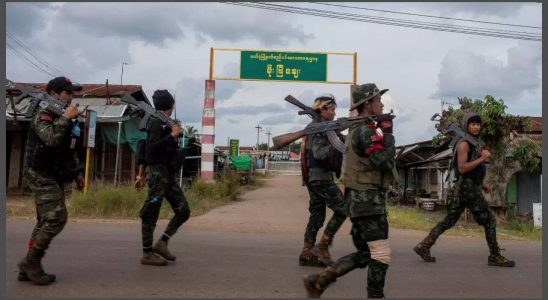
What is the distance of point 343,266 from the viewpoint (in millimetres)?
3818

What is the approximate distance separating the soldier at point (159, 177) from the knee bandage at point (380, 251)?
245 cm

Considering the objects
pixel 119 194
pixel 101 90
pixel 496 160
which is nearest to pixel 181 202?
pixel 119 194

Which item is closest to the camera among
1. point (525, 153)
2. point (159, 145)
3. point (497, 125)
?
point (159, 145)

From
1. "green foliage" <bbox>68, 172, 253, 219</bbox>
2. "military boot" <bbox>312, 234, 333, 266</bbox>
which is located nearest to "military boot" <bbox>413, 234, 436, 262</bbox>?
"military boot" <bbox>312, 234, 333, 266</bbox>

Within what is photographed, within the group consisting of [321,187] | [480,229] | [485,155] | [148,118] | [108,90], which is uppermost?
[108,90]

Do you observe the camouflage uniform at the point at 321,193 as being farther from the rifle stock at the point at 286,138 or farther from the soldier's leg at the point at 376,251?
the soldier's leg at the point at 376,251

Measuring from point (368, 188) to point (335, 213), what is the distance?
5.46 ft

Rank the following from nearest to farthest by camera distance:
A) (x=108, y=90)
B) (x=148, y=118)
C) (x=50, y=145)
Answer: (x=50, y=145) < (x=148, y=118) < (x=108, y=90)

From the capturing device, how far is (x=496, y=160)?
1203 centimetres

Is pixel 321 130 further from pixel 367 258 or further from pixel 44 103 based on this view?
→ pixel 44 103

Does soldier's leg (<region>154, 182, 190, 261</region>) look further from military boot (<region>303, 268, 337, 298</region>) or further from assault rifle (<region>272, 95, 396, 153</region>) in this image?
military boot (<region>303, 268, 337, 298</region>)

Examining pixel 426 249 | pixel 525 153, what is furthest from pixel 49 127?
pixel 525 153

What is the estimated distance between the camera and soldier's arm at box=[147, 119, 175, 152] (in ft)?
16.7

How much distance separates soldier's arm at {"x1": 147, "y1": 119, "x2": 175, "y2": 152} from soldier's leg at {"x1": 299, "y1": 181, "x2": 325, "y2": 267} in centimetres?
162
